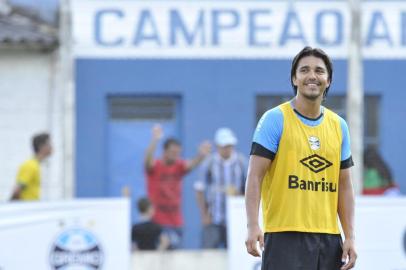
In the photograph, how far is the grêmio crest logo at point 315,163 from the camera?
21.8 ft

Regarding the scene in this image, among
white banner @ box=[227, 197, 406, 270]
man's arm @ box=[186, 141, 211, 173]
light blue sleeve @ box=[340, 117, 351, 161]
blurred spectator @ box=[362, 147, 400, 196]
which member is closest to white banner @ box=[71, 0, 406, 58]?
blurred spectator @ box=[362, 147, 400, 196]

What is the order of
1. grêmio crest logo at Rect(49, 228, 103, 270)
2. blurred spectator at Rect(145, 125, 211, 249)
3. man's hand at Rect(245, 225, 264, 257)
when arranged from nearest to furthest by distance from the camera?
1. man's hand at Rect(245, 225, 264, 257)
2. grêmio crest logo at Rect(49, 228, 103, 270)
3. blurred spectator at Rect(145, 125, 211, 249)

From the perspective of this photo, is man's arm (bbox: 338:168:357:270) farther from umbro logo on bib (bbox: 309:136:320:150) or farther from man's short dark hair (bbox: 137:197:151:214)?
man's short dark hair (bbox: 137:197:151:214)

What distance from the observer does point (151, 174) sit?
1425 cm

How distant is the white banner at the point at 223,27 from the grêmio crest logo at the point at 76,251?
5871mm

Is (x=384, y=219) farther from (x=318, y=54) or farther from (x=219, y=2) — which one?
(x=219, y=2)

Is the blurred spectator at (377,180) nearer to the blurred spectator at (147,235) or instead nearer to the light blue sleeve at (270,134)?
the blurred spectator at (147,235)

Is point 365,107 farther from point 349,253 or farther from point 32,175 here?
point 349,253

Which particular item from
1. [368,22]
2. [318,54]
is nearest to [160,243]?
[368,22]

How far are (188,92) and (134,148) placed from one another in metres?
1.08

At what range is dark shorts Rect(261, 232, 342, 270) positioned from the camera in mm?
6641

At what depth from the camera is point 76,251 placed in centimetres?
1142

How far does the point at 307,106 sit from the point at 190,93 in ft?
34.6

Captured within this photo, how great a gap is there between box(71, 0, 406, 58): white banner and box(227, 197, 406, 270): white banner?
243 inches
